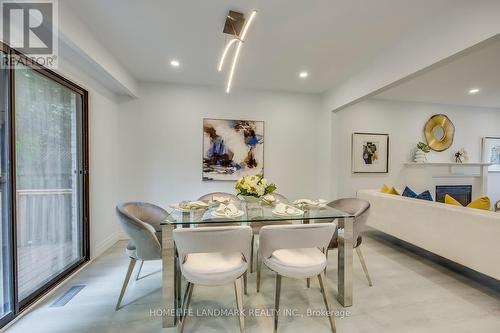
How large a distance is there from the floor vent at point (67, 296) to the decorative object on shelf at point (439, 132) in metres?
6.30

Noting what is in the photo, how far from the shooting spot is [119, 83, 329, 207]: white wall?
11.3 ft

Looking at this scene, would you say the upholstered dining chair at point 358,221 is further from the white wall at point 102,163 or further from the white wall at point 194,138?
the white wall at point 102,163

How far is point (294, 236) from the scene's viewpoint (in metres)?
1.43

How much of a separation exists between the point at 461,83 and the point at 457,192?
2455mm

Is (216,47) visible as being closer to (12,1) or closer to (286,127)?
(12,1)

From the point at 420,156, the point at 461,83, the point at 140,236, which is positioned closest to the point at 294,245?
the point at 140,236

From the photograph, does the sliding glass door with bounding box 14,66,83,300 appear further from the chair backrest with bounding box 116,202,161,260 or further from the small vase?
the small vase

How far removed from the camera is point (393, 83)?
2.37 metres

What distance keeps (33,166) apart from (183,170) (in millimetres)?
1875

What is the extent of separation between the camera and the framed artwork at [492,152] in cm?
461

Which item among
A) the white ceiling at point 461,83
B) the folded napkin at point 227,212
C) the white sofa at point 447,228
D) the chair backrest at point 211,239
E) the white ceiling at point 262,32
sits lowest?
the white sofa at point 447,228

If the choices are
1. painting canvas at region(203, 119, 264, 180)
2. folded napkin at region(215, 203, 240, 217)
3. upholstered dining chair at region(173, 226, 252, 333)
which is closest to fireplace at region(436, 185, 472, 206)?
painting canvas at region(203, 119, 264, 180)

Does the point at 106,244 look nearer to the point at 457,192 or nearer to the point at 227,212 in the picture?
the point at 227,212

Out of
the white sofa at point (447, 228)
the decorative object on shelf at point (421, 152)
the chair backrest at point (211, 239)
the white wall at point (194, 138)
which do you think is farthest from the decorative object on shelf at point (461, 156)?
the chair backrest at point (211, 239)
